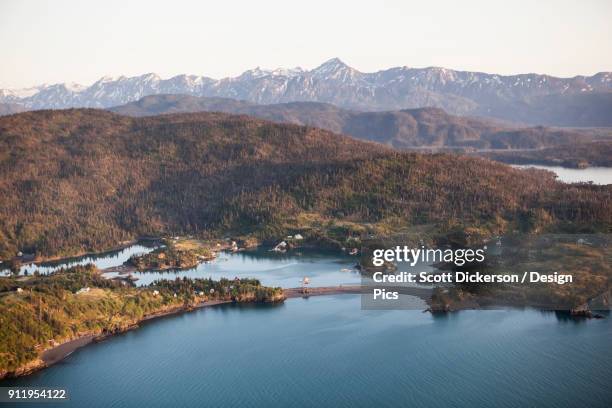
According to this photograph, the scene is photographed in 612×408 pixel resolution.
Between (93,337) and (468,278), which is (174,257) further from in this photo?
(468,278)

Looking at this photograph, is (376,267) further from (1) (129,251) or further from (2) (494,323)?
(1) (129,251)

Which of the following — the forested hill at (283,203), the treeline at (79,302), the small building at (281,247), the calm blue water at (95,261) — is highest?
the forested hill at (283,203)

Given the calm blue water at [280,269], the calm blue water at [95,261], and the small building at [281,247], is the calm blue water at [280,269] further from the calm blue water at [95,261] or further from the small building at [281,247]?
the calm blue water at [95,261]

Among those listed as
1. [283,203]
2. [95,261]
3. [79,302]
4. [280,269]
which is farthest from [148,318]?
[283,203]

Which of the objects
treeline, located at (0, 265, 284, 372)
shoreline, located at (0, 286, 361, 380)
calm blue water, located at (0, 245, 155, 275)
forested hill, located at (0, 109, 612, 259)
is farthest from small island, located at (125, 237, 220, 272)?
shoreline, located at (0, 286, 361, 380)

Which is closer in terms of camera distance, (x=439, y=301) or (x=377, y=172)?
(x=439, y=301)

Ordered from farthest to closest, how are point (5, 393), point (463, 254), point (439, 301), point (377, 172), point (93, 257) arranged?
1. point (377, 172)
2. point (93, 257)
3. point (463, 254)
4. point (439, 301)
5. point (5, 393)

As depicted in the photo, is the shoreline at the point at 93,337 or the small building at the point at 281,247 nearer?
the shoreline at the point at 93,337

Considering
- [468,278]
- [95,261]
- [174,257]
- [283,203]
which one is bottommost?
[95,261]

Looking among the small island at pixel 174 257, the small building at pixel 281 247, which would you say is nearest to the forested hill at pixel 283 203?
the small building at pixel 281 247

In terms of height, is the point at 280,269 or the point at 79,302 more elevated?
the point at 79,302

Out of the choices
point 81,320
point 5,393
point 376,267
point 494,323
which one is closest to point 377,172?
point 376,267
